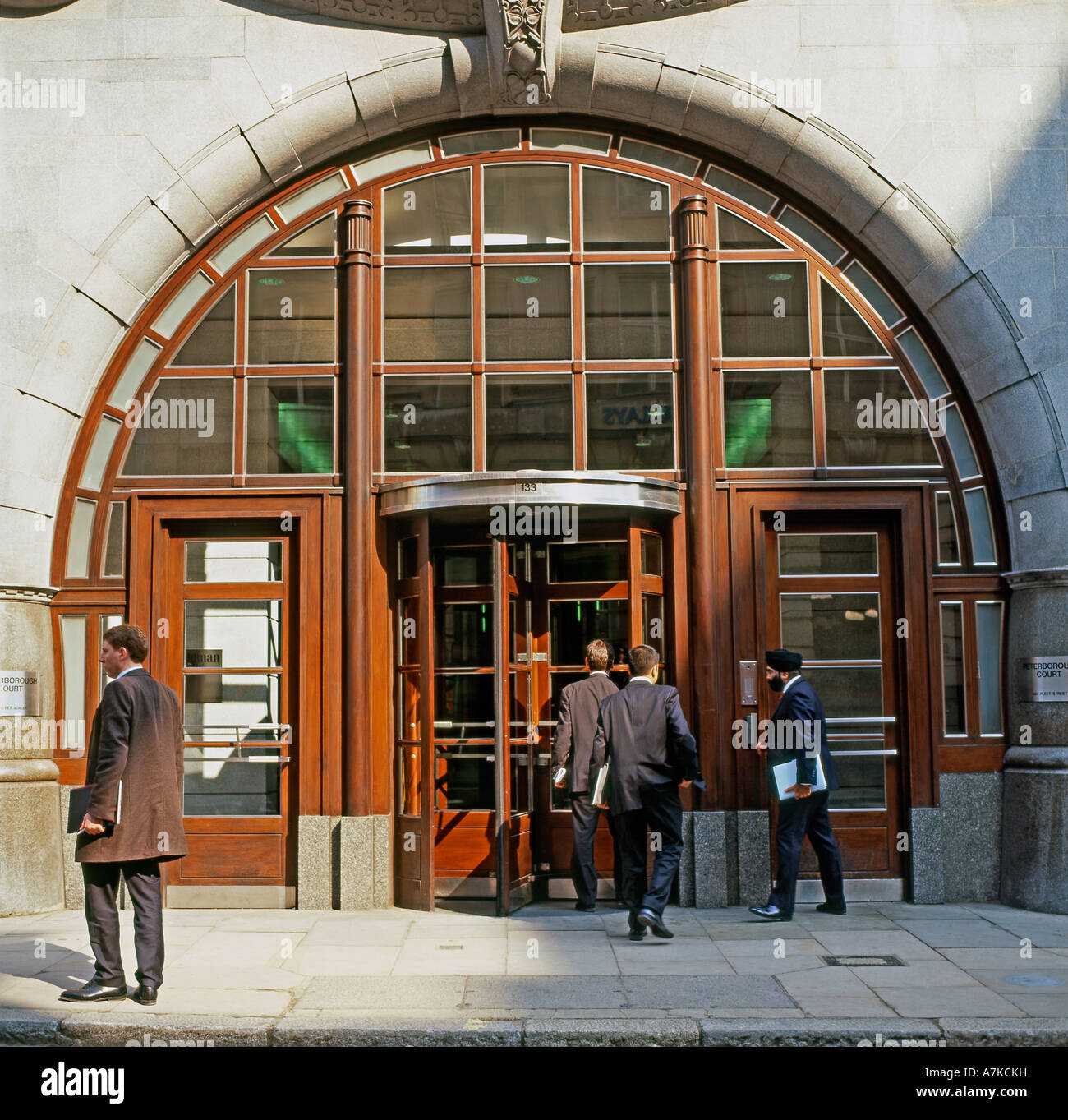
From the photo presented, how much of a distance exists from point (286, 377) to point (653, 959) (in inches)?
220

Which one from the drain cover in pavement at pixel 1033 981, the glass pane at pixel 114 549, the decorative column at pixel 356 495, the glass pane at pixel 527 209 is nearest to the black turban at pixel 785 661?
the drain cover in pavement at pixel 1033 981

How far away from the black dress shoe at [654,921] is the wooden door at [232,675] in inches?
125

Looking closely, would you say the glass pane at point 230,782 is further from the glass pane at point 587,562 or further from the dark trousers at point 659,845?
the dark trousers at point 659,845

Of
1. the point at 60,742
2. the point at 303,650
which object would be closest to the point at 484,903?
the point at 303,650

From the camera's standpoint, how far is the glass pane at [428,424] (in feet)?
33.7

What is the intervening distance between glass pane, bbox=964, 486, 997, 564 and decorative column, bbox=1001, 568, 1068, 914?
30cm

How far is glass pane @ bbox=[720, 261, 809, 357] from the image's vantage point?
10406 mm

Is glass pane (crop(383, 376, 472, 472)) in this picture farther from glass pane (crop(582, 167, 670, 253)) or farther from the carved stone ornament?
the carved stone ornament

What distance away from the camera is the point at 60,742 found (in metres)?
9.95

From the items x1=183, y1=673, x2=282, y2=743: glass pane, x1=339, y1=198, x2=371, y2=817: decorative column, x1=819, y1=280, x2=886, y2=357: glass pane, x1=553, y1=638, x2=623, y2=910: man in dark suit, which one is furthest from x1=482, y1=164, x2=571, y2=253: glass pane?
x1=183, y1=673, x2=282, y2=743: glass pane

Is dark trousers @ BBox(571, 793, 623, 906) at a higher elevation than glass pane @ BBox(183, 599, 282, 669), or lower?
lower

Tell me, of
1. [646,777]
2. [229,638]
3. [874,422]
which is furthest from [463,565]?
[874,422]

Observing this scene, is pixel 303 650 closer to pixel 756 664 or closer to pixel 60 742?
pixel 60 742
